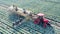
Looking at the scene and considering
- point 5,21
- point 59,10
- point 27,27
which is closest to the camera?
point 27,27

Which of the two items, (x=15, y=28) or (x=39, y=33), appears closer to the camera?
(x=39, y=33)

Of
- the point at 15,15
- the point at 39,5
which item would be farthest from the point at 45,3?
the point at 15,15

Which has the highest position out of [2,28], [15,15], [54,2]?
[54,2]

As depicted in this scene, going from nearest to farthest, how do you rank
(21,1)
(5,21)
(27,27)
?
(27,27), (5,21), (21,1)

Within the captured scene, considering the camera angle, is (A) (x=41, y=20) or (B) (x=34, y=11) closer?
(A) (x=41, y=20)

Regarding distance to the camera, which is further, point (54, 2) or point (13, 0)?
point (13, 0)

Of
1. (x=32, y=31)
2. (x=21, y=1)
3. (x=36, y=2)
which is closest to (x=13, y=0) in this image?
(x=21, y=1)

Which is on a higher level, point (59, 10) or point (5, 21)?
point (59, 10)

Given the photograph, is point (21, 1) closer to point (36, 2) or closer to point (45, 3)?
point (36, 2)

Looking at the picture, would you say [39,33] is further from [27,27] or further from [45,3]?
[45,3]
